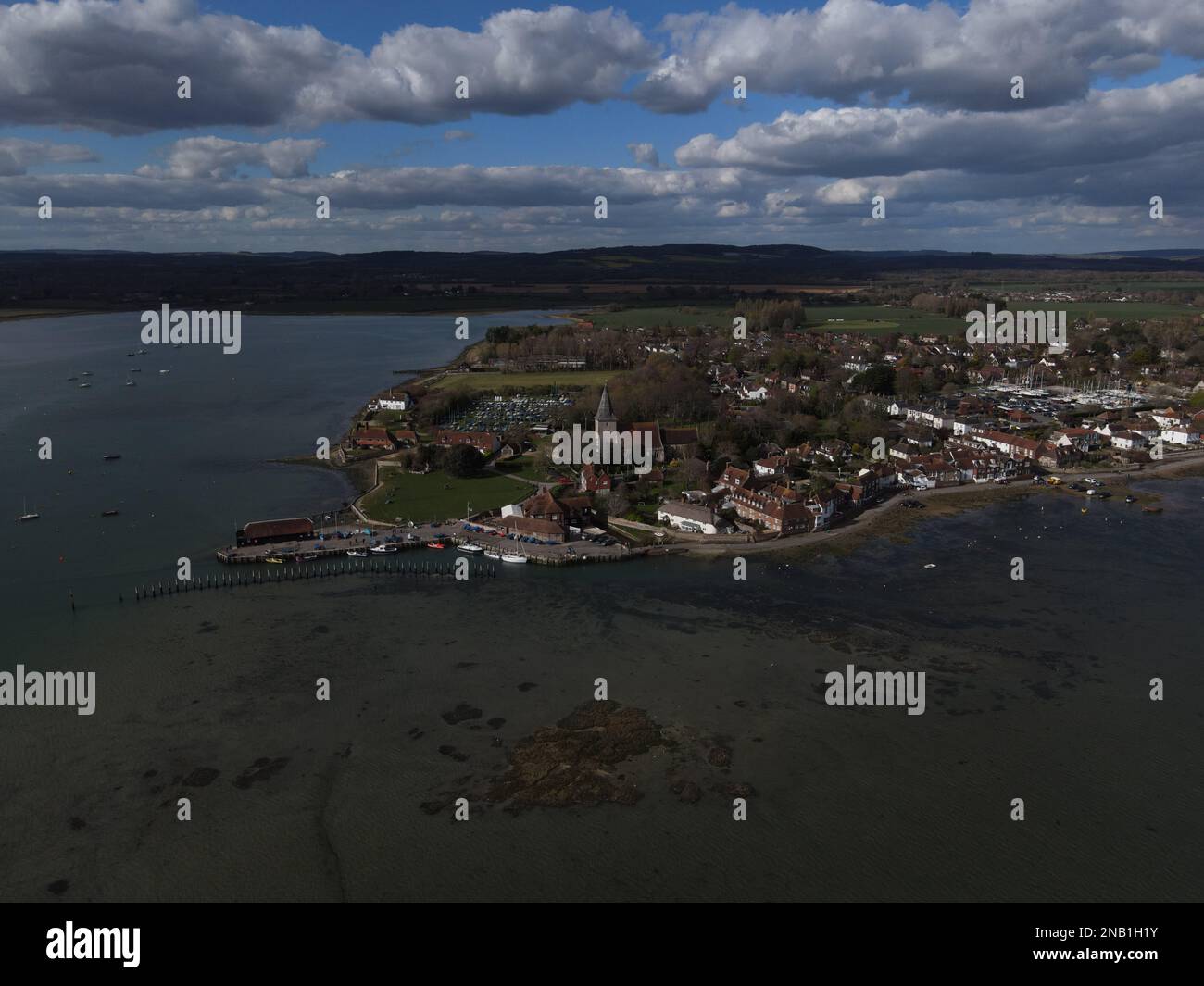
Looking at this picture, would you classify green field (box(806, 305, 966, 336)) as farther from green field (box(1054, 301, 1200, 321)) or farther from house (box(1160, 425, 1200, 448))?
house (box(1160, 425, 1200, 448))

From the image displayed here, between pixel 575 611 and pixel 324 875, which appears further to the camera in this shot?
pixel 575 611

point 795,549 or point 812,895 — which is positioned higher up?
point 795,549

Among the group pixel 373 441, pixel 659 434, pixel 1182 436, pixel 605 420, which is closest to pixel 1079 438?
pixel 1182 436

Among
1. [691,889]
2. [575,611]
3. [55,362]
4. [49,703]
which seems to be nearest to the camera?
[691,889]

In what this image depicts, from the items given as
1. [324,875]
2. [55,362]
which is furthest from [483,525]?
[55,362]

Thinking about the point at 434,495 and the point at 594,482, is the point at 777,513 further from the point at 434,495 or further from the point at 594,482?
the point at 434,495

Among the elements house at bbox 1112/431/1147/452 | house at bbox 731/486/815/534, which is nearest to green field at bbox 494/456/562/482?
house at bbox 731/486/815/534

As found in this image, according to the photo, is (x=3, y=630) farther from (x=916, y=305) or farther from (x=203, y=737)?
(x=916, y=305)
